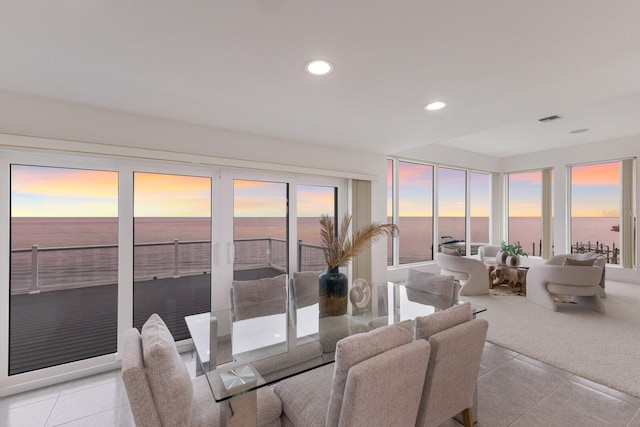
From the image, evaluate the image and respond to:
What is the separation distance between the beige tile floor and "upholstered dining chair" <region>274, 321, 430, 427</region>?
0.99 meters

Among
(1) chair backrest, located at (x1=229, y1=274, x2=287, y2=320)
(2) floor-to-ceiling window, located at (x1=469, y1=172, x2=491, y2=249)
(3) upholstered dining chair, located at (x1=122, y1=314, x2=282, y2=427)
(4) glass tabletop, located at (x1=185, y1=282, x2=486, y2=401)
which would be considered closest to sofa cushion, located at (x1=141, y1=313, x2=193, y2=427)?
(3) upholstered dining chair, located at (x1=122, y1=314, x2=282, y2=427)

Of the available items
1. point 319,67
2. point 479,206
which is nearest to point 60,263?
point 319,67

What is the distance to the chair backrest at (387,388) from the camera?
46.9 inches

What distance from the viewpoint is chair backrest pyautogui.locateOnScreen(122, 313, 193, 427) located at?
1212 mm

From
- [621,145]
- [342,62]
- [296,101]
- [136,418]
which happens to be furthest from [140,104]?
[621,145]

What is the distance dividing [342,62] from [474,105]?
150 centimetres

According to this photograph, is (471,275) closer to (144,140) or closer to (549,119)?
(549,119)

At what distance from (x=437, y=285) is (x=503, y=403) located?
1020 millimetres

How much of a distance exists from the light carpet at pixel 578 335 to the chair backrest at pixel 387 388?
215 centimetres

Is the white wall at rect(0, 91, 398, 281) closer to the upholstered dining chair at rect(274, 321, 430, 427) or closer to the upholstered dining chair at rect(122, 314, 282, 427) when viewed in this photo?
the upholstered dining chair at rect(122, 314, 282, 427)

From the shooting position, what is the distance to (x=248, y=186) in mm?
3604

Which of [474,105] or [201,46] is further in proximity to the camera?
[474,105]

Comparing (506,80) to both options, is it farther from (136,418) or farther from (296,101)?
(136,418)

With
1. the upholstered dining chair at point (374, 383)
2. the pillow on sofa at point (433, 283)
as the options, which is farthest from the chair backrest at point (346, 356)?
the pillow on sofa at point (433, 283)
